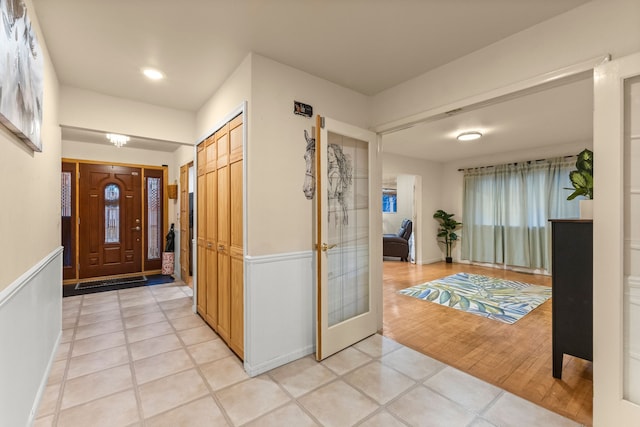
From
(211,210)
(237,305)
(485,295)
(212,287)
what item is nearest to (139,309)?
(212,287)

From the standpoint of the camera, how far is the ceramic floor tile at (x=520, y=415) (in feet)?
5.34

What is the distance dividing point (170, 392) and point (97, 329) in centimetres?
163

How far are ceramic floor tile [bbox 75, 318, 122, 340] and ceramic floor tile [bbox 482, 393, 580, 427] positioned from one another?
3.39m

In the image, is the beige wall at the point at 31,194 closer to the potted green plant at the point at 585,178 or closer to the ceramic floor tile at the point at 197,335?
the ceramic floor tile at the point at 197,335

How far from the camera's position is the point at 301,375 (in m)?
2.10

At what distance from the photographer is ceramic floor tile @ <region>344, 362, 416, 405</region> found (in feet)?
6.18

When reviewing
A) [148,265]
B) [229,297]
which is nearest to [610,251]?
[229,297]

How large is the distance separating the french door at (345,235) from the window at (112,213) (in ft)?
15.1

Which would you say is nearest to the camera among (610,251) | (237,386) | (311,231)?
(610,251)

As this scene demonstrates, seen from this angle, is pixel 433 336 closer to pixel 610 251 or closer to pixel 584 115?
pixel 610 251

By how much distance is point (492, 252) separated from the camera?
19.6ft

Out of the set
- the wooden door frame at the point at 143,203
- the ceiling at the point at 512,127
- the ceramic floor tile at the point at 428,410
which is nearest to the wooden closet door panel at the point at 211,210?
the ceramic floor tile at the point at 428,410

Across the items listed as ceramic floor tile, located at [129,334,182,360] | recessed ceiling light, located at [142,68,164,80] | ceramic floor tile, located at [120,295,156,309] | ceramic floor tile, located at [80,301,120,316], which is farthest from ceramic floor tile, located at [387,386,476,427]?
ceramic floor tile, located at [80,301,120,316]

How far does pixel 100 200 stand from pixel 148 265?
1.44 meters
